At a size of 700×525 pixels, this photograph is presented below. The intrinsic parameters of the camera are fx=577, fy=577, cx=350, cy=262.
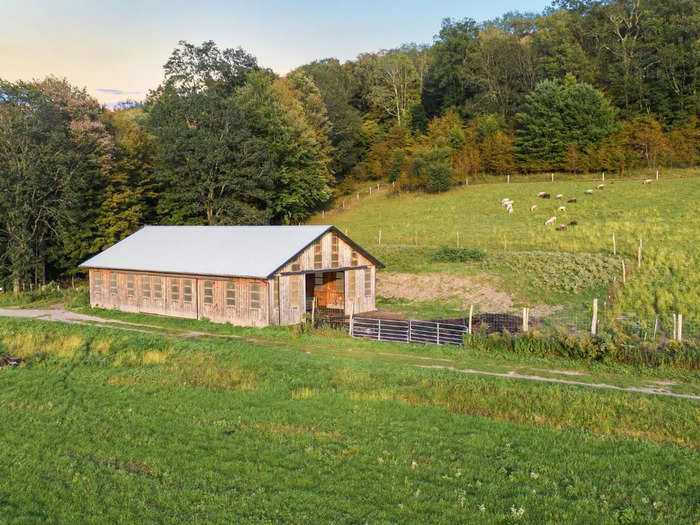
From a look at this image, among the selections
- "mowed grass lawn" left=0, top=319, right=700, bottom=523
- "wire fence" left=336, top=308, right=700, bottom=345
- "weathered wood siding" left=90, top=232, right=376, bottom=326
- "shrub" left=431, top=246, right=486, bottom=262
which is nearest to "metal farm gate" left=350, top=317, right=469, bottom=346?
"wire fence" left=336, top=308, right=700, bottom=345

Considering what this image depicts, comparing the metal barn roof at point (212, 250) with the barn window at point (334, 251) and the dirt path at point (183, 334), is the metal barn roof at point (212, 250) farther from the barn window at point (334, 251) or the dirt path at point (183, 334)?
the dirt path at point (183, 334)

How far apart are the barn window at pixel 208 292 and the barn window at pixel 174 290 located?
2.16 metres

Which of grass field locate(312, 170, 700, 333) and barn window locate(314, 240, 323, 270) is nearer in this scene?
barn window locate(314, 240, 323, 270)

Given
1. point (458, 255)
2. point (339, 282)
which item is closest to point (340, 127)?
point (458, 255)

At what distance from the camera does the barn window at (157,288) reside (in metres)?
32.1

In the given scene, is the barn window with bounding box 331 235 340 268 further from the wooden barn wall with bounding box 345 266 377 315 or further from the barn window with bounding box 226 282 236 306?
the barn window with bounding box 226 282 236 306

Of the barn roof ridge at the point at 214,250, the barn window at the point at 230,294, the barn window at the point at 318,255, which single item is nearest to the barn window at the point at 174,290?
the barn roof ridge at the point at 214,250

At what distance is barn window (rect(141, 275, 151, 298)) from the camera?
3275cm

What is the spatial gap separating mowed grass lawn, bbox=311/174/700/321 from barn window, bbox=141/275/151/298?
16101mm

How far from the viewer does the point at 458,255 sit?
39.8 meters

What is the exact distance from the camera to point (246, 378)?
16.6m

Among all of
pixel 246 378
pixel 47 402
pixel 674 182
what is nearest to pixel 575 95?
pixel 674 182

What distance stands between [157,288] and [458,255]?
1987 centimetres

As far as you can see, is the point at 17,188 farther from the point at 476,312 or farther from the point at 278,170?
the point at 476,312
